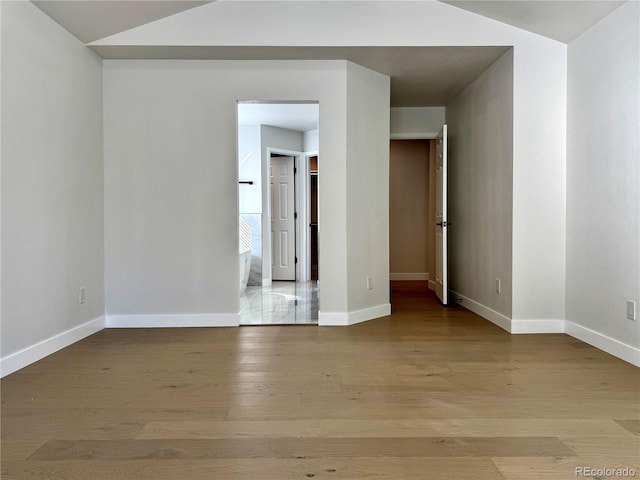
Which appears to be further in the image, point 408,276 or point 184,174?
point 408,276

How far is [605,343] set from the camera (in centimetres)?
320

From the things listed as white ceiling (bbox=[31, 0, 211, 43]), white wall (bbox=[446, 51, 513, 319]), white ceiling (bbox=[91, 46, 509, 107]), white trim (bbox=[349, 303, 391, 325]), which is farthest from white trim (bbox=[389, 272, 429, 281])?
white ceiling (bbox=[31, 0, 211, 43])

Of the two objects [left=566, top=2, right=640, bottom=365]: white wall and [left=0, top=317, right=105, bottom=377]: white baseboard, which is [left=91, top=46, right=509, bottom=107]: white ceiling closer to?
[left=566, top=2, right=640, bottom=365]: white wall

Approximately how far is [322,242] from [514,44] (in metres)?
2.30

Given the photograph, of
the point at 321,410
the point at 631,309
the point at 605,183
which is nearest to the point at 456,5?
the point at 605,183

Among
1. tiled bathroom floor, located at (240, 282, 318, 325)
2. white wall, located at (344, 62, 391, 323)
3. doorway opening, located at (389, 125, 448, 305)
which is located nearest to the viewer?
white wall, located at (344, 62, 391, 323)

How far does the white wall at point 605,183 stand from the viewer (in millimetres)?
2934

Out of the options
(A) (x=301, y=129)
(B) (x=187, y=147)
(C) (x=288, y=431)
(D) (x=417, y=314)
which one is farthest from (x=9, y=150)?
(A) (x=301, y=129)

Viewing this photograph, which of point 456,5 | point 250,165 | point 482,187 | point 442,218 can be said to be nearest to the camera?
point 456,5

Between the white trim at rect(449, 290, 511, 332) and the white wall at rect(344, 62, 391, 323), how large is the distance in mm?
907

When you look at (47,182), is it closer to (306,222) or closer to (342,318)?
(342,318)

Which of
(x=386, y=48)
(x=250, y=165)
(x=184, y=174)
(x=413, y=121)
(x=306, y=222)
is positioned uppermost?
(x=386, y=48)

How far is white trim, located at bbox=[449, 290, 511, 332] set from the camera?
3901mm

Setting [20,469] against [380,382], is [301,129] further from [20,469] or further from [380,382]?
[20,469]
